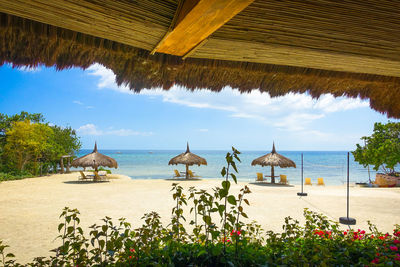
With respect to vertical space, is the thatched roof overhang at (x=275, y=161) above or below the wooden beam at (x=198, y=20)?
below

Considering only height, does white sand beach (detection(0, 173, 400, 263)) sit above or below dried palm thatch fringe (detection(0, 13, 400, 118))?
below

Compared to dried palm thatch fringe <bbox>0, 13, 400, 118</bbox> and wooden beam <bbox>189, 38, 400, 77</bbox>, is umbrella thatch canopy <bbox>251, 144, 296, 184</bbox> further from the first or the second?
wooden beam <bbox>189, 38, 400, 77</bbox>

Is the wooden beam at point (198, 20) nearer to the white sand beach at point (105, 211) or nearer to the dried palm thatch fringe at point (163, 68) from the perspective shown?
the dried palm thatch fringe at point (163, 68)

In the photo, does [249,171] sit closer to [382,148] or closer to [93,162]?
[382,148]

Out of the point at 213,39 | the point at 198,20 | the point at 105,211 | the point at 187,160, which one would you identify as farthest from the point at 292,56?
the point at 187,160

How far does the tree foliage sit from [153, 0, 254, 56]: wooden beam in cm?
1177

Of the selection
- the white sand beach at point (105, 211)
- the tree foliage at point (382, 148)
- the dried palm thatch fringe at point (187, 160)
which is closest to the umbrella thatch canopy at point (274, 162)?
the dried palm thatch fringe at point (187, 160)

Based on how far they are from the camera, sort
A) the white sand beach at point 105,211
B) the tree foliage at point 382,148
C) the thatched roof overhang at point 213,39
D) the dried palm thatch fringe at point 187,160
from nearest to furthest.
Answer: the thatched roof overhang at point 213,39 → the white sand beach at point 105,211 → the tree foliage at point 382,148 → the dried palm thatch fringe at point 187,160

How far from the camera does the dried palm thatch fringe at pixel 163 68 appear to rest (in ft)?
4.47

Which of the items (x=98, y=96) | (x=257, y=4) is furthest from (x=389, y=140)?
(x=98, y=96)

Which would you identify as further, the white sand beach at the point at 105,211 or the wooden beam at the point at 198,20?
the white sand beach at the point at 105,211

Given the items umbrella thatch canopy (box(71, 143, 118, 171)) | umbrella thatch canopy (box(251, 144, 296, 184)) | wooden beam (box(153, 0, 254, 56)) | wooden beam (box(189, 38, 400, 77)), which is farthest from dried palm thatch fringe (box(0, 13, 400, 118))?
umbrella thatch canopy (box(71, 143, 118, 171))

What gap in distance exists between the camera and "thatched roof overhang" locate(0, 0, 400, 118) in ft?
3.63

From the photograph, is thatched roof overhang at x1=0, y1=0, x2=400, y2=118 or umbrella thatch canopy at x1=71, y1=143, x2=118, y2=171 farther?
umbrella thatch canopy at x1=71, y1=143, x2=118, y2=171
